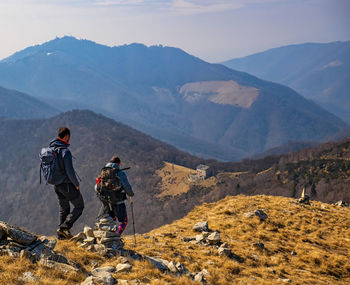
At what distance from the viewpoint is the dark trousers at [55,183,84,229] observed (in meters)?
11.9

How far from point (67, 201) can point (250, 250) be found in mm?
8389

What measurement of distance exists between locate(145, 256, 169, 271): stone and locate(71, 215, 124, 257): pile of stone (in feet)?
3.84

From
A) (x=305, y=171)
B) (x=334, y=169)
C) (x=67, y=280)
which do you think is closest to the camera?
(x=67, y=280)

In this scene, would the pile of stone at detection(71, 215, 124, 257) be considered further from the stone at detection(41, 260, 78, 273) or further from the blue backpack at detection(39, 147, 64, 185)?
the blue backpack at detection(39, 147, 64, 185)

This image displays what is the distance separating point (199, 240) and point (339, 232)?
9.78 meters

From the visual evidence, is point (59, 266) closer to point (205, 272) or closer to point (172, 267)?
point (172, 267)

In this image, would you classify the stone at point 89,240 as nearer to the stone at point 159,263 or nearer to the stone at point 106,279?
the stone at point 159,263

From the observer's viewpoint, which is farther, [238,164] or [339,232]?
[238,164]

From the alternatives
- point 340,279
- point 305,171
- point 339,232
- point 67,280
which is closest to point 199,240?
point 340,279

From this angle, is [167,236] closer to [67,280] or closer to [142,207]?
[67,280]

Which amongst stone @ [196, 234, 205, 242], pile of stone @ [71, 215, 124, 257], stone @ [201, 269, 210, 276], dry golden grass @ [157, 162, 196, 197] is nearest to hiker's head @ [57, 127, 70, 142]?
pile of stone @ [71, 215, 124, 257]

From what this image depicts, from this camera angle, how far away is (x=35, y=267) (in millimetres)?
9469

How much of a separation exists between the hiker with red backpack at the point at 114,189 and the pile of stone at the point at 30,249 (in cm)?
256

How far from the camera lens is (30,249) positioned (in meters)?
10.2
